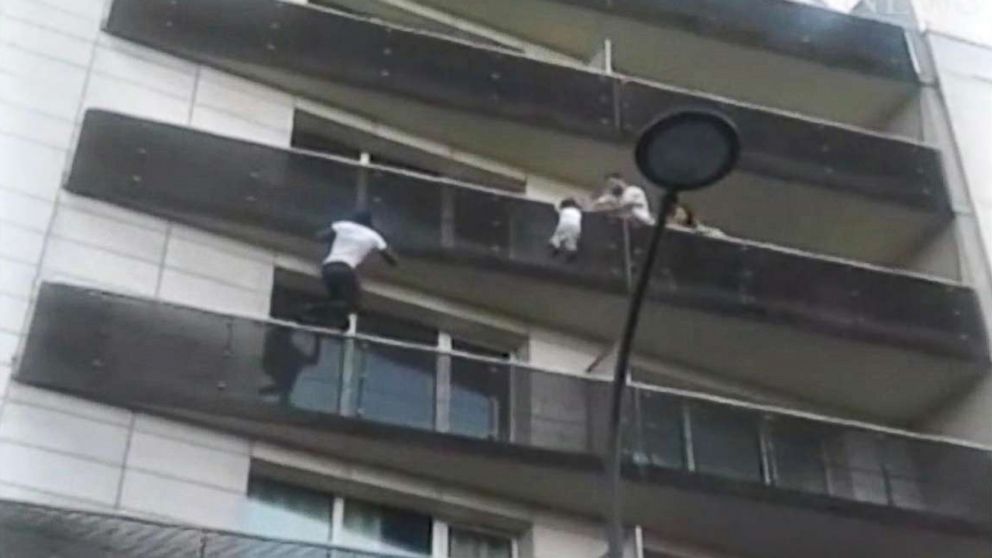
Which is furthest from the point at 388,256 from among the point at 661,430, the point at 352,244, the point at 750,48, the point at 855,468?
the point at 750,48

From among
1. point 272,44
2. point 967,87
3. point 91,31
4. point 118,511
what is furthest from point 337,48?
point 967,87

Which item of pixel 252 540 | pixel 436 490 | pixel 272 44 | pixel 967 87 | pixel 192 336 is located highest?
pixel 967 87

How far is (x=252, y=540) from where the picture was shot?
39.7ft

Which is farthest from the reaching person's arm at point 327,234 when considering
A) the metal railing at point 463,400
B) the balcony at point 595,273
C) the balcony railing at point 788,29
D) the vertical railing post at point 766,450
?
the balcony railing at point 788,29

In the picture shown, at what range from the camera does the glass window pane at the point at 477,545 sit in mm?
13987

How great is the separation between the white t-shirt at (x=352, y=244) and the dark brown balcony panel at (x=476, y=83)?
259 centimetres

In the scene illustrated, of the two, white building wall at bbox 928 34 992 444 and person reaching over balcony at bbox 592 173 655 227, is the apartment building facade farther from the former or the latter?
person reaching over balcony at bbox 592 173 655 227

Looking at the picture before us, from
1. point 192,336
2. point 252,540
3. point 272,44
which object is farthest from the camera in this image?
point 272,44

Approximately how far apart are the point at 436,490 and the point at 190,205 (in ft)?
10.6

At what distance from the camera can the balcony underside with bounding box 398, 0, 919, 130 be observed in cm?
1972

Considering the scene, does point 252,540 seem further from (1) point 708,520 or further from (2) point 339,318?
(1) point 708,520

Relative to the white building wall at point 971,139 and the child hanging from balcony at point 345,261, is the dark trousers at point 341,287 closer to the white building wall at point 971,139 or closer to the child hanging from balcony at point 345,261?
the child hanging from balcony at point 345,261

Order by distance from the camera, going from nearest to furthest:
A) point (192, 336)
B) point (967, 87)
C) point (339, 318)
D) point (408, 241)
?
point (192, 336), point (339, 318), point (408, 241), point (967, 87)

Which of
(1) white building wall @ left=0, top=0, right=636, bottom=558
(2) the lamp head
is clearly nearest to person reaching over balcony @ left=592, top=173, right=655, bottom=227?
(1) white building wall @ left=0, top=0, right=636, bottom=558
